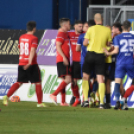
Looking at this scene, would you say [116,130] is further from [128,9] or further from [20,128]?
[128,9]

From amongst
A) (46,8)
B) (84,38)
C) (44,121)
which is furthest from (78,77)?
(46,8)

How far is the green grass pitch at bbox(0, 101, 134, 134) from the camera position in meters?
7.17

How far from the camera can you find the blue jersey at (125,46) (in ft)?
34.8

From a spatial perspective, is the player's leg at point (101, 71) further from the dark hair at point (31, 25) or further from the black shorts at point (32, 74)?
the dark hair at point (31, 25)

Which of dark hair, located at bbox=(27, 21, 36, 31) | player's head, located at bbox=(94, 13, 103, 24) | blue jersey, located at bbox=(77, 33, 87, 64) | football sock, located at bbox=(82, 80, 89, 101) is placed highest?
player's head, located at bbox=(94, 13, 103, 24)

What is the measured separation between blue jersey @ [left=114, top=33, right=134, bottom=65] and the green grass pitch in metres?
1.13

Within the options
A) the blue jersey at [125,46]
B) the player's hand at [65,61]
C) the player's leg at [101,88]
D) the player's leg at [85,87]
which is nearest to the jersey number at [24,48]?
the player's hand at [65,61]

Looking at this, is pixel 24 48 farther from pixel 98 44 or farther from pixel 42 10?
pixel 42 10

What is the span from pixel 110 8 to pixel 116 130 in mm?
16888

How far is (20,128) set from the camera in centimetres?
738

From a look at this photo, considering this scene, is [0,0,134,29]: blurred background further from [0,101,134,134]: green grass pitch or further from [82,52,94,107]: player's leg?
[0,101,134,134]: green grass pitch

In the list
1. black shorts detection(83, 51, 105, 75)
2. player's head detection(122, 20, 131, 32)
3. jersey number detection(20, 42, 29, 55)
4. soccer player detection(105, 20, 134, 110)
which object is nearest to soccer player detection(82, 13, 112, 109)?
black shorts detection(83, 51, 105, 75)

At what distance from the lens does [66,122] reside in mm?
8188

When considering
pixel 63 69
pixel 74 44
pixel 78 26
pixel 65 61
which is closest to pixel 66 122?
pixel 65 61
